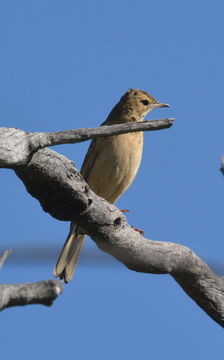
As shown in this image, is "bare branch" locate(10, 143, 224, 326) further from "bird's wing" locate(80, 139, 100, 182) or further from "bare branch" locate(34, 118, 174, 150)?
"bird's wing" locate(80, 139, 100, 182)

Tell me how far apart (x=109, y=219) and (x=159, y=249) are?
440 millimetres

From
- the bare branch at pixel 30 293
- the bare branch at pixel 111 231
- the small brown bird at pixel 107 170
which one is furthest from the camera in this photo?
the small brown bird at pixel 107 170

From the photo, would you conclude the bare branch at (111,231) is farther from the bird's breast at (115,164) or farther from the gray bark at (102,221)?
the bird's breast at (115,164)

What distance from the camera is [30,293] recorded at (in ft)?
11.0

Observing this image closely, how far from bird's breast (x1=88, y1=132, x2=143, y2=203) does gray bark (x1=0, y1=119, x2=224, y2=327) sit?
2798 mm

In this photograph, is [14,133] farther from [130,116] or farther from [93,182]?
[130,116]

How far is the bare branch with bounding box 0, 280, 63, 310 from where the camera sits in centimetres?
335

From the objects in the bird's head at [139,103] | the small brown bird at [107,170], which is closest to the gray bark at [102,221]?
the small brown bird at [107,170]

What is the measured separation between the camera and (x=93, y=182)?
8.38 meters

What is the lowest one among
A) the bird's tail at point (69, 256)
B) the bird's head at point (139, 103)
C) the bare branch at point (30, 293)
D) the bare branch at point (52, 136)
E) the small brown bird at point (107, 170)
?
the bare branch at point (30, 293)

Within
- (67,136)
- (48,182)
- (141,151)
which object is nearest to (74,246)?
(141,151)

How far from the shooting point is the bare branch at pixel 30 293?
3346mm

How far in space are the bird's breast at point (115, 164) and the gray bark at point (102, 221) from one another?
2798 millimetres

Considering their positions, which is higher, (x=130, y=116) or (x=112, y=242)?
(x=130, y=116)
